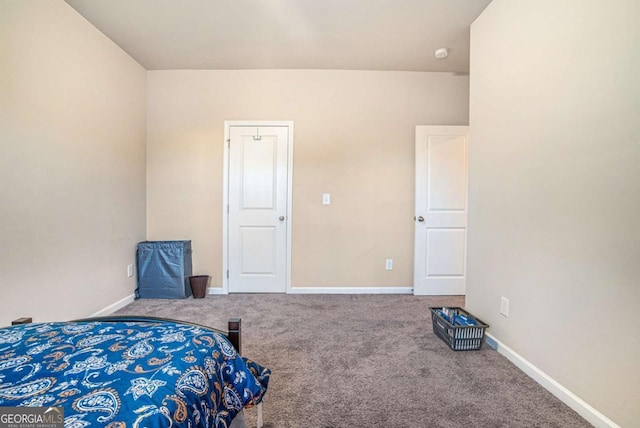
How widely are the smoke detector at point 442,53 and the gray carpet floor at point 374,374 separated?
8.64 feet

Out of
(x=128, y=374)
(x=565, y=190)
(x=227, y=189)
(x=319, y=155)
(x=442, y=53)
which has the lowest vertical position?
(x=128, y=374)

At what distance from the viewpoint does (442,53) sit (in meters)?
3.12

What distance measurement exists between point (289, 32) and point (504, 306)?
289 cm

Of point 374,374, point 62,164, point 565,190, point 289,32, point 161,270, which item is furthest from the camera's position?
point 161,270

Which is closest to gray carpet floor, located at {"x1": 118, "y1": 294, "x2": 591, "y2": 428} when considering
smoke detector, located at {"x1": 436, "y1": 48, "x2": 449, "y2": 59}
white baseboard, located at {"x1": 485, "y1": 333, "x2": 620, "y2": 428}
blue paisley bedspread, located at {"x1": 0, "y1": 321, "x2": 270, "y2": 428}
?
white baseboard, located at {"x1": 485, "y1": 333, "x2": 620, "y2": 428}

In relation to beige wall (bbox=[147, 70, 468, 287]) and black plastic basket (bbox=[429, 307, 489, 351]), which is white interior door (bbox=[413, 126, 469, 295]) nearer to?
beige wall (bbox=[147, 70, 468, 287])

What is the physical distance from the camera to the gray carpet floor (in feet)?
5.08

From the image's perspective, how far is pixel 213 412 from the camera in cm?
89

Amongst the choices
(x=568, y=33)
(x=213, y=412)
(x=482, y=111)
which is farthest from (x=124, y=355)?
(x=482, y=111)

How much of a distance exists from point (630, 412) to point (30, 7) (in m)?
4.15

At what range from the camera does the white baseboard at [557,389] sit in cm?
148

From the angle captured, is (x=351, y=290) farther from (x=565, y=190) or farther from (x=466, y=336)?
(x=565, y=190)

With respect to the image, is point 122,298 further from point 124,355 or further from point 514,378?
point 514,378

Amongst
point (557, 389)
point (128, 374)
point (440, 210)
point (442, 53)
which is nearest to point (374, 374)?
point (557, 389)
